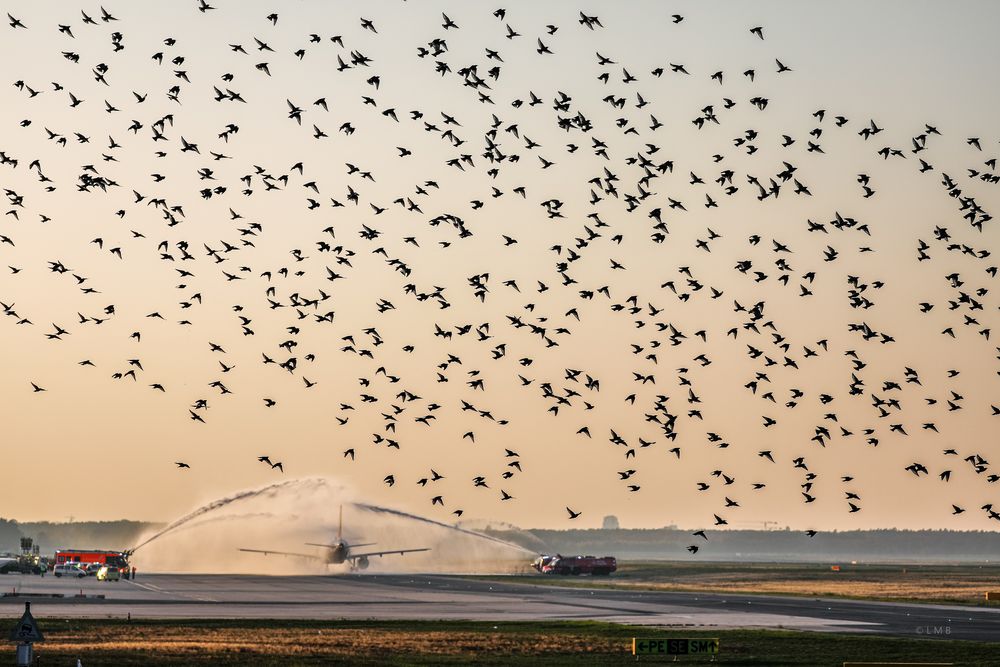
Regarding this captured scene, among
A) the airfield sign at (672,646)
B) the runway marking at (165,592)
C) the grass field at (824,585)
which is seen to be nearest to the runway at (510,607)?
the runway marking at (165,592)

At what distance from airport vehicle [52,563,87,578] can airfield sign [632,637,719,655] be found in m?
135

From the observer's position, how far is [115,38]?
48875 millimetres

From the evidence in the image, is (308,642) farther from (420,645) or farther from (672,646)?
(672,646)

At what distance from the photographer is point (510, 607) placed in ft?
343

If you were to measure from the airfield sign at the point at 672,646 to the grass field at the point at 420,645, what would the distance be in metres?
3.17

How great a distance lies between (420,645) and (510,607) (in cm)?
3688

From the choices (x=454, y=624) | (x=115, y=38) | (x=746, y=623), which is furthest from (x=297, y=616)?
(x=115, y=38)

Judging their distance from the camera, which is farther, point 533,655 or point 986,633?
point 986,633

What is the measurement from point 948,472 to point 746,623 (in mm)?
35372

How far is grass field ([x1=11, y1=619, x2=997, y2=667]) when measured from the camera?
60.1 meters

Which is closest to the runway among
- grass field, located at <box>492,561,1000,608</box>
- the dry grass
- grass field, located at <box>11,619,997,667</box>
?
grass field, located at <box>11,619,997,667</box>

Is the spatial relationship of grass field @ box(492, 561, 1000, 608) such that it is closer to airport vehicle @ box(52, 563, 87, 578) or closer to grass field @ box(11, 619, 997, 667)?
grass field @ box(11, 619, 997, 667)

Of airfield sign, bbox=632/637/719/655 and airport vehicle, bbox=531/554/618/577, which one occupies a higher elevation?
airport vehicle, bbox=531/554/618/577

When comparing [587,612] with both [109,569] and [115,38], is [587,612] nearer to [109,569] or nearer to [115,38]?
[115,38]
